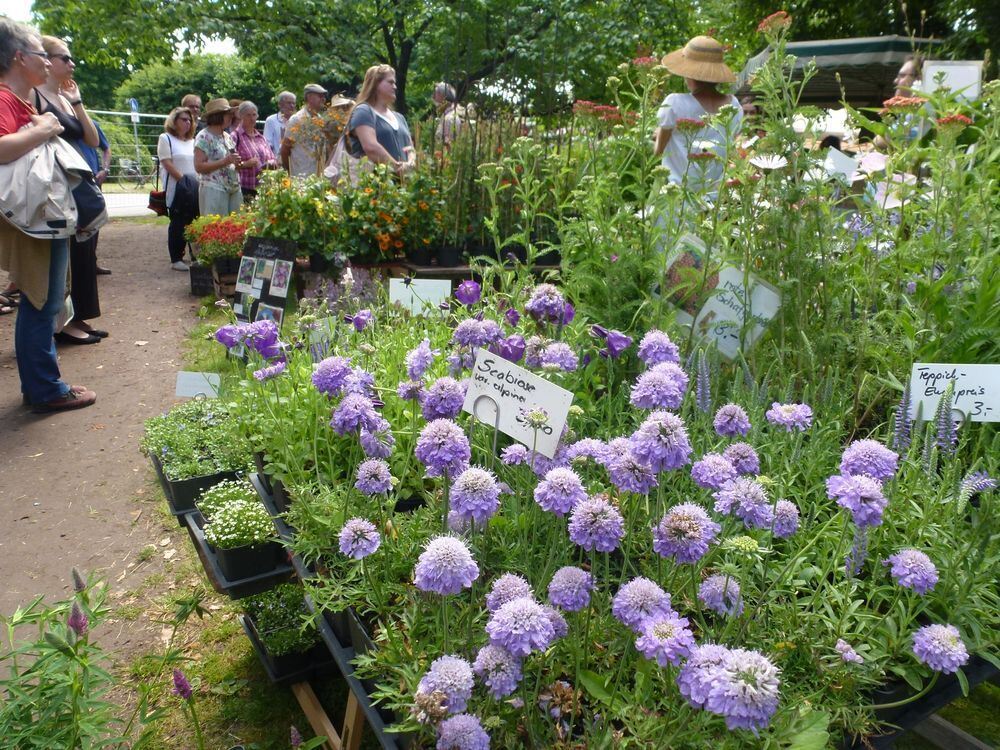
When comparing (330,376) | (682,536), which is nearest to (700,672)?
(682,536)

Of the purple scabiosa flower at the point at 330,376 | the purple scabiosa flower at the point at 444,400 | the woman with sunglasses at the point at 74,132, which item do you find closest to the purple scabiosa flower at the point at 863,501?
the purple scabiosa flower at the point at 444,400

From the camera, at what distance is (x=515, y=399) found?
4.59 ft

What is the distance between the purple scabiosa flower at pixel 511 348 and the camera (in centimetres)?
169

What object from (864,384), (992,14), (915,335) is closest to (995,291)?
(915,335)

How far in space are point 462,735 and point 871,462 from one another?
851 mm

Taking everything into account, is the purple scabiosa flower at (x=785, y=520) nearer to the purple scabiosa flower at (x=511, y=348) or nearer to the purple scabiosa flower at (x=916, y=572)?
the purple scabiosa flower at (x=916, y=572)

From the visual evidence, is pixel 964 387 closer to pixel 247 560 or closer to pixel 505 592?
pixel 505 592

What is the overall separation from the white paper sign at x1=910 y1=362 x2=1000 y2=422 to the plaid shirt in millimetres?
7679

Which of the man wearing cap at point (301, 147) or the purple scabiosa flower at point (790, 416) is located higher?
the man wearing cap at point (301, 147)

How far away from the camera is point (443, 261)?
4.94 metres

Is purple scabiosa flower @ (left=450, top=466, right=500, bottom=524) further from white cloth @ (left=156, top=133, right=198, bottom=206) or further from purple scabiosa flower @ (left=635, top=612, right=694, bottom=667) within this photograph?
white cloth @ (left=156, top=133, right=198, bottom=206)

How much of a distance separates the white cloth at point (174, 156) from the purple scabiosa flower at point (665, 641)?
8199mm

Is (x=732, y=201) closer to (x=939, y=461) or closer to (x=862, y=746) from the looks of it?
(x=939, y=461)

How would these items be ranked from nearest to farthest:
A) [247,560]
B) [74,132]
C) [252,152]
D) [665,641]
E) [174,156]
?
[665,641], [247,560], [74,132], [174,156], [252,152]
